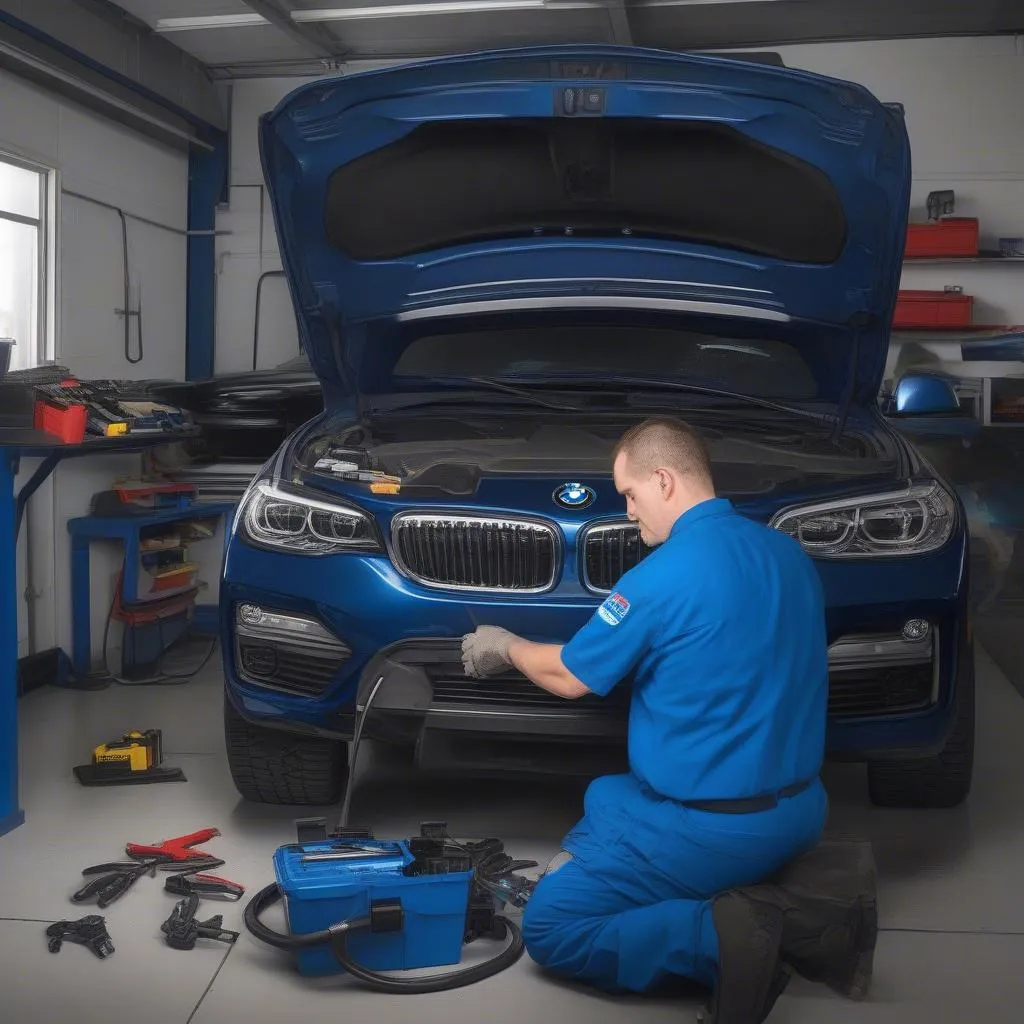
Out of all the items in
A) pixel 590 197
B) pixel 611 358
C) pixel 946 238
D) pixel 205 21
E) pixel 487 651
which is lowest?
pixel 487 651

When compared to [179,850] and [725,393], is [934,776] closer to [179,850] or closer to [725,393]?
[725,393]

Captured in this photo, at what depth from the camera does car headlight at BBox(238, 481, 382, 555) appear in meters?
2.83

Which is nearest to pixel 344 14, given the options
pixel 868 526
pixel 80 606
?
pixel 80 606

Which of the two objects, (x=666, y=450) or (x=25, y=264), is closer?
(x=666, y=450)

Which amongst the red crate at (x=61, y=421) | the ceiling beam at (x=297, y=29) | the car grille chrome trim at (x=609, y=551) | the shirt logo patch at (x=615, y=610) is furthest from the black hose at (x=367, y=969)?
the ceiling beam at (x=297, y=29)

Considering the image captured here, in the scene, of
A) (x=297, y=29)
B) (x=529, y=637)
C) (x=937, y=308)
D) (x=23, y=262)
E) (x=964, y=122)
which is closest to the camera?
(x=529, y=637)

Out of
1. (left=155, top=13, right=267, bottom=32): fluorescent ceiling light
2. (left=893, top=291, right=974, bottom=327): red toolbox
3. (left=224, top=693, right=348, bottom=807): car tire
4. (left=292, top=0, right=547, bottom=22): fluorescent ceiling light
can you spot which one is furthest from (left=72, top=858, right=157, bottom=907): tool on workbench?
(left=893, top=291, right=974, bottom=327): red toolbox

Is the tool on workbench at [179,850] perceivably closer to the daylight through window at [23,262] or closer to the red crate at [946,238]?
the daylight through window at [23,262]

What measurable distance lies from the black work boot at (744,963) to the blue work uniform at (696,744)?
90mm

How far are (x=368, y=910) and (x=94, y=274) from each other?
4649mm

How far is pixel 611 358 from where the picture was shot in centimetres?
A: 384

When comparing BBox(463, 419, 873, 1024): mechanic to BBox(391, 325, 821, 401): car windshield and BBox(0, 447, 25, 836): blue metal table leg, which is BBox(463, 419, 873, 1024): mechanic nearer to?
BBox(391, 325, 821, 401): car windshield

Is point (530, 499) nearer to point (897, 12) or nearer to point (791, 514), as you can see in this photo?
point (791, 514)

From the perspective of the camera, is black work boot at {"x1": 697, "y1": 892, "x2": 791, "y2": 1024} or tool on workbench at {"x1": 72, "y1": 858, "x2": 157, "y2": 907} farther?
tool on workbench at {"x1": 72, "y1": 858, "x2": 157, "y2": 907}
